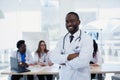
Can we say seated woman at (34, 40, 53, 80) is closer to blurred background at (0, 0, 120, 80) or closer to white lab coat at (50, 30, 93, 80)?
blurred background at (0, 0, 120, 80)

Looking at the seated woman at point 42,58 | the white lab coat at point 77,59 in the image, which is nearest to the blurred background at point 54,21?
the seated woman at point 42,58

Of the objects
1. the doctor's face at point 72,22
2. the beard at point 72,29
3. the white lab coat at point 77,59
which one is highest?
the doctor's face at point 72,22

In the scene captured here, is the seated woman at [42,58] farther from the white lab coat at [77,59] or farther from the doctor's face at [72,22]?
the doctor's face at [72,22]

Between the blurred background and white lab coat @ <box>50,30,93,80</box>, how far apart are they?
410 centimetres

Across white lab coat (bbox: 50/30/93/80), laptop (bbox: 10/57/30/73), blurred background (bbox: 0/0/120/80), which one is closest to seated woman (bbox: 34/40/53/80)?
laptop (bbox: 10/57/30/73)

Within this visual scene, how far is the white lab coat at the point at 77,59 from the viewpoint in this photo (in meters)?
2.24

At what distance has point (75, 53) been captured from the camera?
230cm

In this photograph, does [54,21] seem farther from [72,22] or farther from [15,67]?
[72,22]

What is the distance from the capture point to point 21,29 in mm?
6656

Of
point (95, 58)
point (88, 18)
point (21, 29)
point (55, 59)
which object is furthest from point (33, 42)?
point (55, 59)

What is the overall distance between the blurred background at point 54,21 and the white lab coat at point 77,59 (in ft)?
13.5

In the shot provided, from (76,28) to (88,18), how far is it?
434 centimetres

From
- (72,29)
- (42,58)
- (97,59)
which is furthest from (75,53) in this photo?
(42,58)

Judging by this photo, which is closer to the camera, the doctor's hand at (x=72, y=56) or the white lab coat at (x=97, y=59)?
the doctor's hand at (x=72, y=56)
